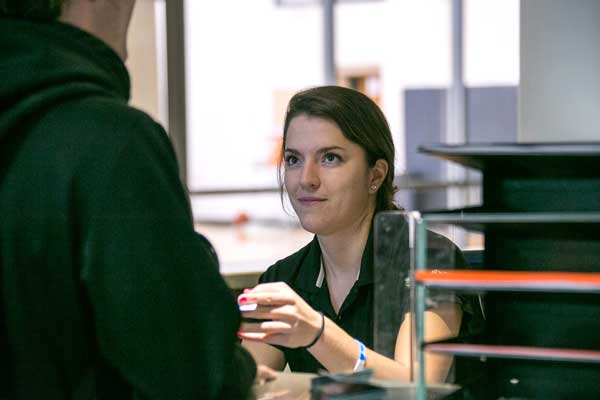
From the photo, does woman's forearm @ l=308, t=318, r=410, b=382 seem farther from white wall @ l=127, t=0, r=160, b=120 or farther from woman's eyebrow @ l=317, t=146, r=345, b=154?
white wall @ l=127, t=0, r=160, b=120

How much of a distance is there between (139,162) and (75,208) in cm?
7

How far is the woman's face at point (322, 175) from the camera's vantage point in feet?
5.52

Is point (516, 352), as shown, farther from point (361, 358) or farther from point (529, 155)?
point (361, 358)

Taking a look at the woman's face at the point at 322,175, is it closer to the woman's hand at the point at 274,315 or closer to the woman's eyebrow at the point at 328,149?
the woman's eyebrow at the point at 328,149

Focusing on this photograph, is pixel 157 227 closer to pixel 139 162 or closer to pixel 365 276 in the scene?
pixel 139 162

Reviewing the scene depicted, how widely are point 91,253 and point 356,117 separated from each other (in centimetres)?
98

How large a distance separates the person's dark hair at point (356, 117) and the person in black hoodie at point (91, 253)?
0.88m

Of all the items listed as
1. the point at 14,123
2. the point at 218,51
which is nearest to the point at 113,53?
the point at 14,123

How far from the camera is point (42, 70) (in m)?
0.85

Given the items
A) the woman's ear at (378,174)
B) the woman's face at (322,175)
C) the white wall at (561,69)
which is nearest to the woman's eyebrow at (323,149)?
the woman's face at (322,175)

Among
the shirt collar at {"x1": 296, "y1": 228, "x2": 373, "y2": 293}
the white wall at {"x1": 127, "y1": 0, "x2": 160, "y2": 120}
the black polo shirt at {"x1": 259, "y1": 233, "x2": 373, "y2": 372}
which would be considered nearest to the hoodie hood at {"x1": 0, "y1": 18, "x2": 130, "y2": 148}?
the black polo shirt at {"x1": 259, "y1": 233, "x2": 373, "y2": 372}

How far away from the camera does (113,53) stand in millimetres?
911

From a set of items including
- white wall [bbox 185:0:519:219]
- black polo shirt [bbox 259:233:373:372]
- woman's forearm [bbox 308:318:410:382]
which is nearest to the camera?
woman's forearm [bbox 308:318:410:382]

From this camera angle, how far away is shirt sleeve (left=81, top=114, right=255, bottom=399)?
82cm
